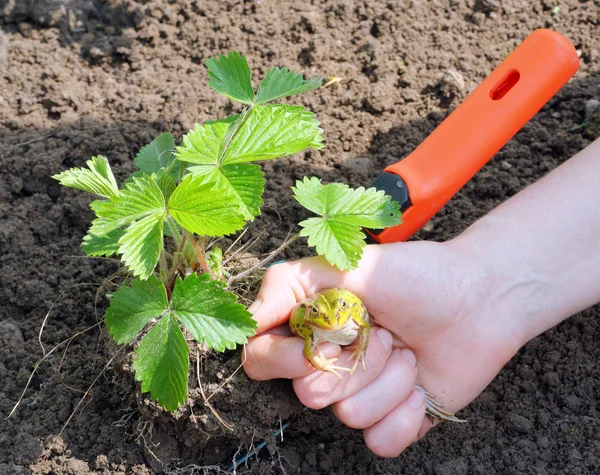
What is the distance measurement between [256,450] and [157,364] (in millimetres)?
550

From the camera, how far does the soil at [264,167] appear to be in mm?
2240

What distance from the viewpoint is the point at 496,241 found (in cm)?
250

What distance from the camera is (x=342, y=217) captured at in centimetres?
208

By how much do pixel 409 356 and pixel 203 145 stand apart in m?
1.07

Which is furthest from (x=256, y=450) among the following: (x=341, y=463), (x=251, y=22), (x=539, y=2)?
(x=539, y=2)

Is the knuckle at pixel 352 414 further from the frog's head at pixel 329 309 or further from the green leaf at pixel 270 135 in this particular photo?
the green leaf at pixel 270 135

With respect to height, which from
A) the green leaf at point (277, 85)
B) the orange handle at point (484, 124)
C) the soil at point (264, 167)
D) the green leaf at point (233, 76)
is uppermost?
the orange handle at point (484, 124)

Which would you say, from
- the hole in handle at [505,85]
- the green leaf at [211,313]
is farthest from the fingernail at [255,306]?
the hole in handle at [505,85]

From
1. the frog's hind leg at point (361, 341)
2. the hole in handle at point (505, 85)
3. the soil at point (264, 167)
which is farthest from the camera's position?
the hole in handle at point (505, 85)

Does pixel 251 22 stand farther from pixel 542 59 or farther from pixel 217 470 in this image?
pixel 217 470

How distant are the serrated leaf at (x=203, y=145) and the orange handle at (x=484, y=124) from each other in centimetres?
63

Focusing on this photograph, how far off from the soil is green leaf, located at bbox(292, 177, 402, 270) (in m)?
0.52

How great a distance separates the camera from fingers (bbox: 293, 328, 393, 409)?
2.13m

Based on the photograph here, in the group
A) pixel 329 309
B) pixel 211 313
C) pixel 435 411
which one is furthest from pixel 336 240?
pixel 435 411
